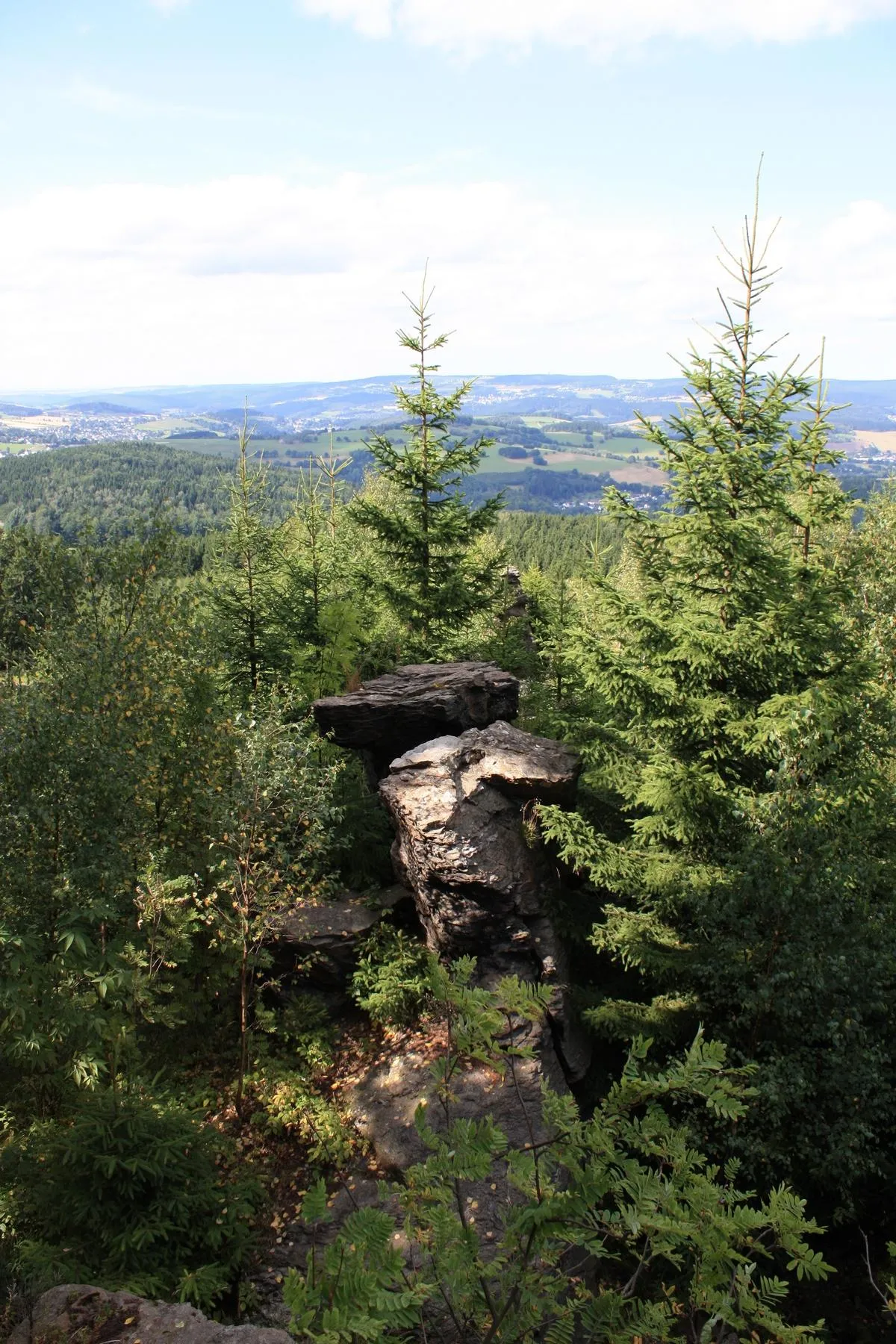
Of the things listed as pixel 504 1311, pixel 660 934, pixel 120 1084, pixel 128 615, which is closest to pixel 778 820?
pixel 660 934

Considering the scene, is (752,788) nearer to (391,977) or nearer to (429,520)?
(391,977)

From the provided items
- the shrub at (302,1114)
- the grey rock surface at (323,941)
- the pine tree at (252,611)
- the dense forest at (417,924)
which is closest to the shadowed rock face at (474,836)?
the dense forest at (417,924)

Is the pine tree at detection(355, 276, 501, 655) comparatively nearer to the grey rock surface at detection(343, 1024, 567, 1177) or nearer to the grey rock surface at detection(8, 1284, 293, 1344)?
the grey rock surface at detection(343, 1024, 567, 1177)

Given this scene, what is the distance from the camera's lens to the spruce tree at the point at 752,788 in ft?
31.9

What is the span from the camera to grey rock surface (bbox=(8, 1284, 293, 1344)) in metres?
6.43

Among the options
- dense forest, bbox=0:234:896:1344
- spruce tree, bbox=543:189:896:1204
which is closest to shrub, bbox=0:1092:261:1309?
dense forest, bbox=0:234:896:1344

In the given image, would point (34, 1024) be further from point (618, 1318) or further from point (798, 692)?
point (798, 692)

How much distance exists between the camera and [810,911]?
32.5ft

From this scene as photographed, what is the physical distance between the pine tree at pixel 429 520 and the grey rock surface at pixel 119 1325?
12.9 metres

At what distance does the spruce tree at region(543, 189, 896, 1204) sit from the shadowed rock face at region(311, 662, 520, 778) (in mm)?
2689

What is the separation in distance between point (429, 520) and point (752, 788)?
31.5 ft

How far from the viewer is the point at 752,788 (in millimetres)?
11641

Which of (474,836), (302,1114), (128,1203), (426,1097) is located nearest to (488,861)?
(474,836)

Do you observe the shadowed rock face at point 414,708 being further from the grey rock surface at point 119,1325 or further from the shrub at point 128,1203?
the grey rock surface at point 119,1325
